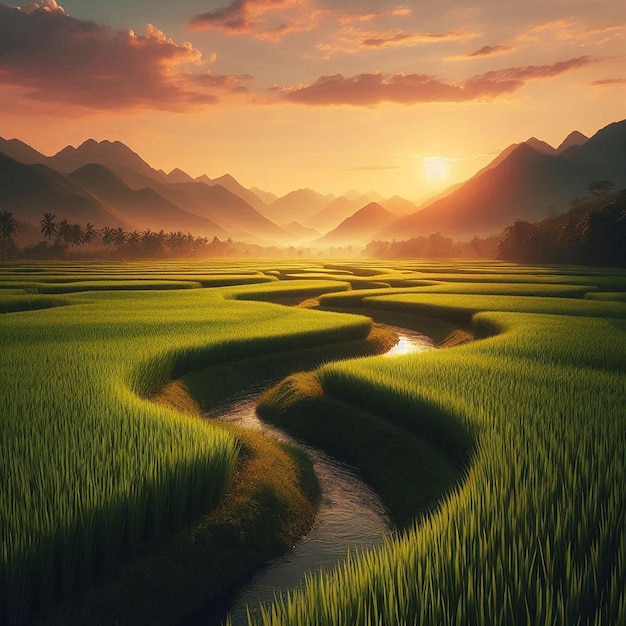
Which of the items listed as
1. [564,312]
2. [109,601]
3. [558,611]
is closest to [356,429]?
[109,601]

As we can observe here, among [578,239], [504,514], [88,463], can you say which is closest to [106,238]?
[578,239]

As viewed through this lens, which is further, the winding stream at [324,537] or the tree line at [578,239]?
the tree line at [578,239]

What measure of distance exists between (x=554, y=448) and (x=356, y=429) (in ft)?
16.4

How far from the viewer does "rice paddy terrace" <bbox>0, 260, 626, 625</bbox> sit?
392 centimetres

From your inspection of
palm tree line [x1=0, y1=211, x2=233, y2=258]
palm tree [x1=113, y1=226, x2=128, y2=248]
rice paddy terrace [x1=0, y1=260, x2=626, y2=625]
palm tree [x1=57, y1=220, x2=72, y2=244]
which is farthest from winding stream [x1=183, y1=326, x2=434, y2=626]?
palm tree [x1=113, y1=226, x2=128, y2=248]

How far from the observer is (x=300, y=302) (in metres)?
35.3

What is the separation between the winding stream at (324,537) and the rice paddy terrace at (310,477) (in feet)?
0.68

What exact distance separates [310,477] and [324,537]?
181 centimetres

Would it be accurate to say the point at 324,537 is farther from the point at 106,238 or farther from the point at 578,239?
the point at 106,238

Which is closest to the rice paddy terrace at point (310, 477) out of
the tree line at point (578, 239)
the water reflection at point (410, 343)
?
the water reflection at point (410, 343)

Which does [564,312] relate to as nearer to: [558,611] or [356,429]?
[356,429]

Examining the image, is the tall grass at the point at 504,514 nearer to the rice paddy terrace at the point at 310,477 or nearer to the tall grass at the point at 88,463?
the rice paddy terrace at the point at 310,477

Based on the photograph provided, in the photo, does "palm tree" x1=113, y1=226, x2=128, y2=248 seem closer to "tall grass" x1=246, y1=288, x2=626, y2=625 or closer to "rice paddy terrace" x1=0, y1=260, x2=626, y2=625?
"rice paddy terrace" x1=0, y1=260, x2=626, y2=625

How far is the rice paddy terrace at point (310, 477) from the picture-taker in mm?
3924
